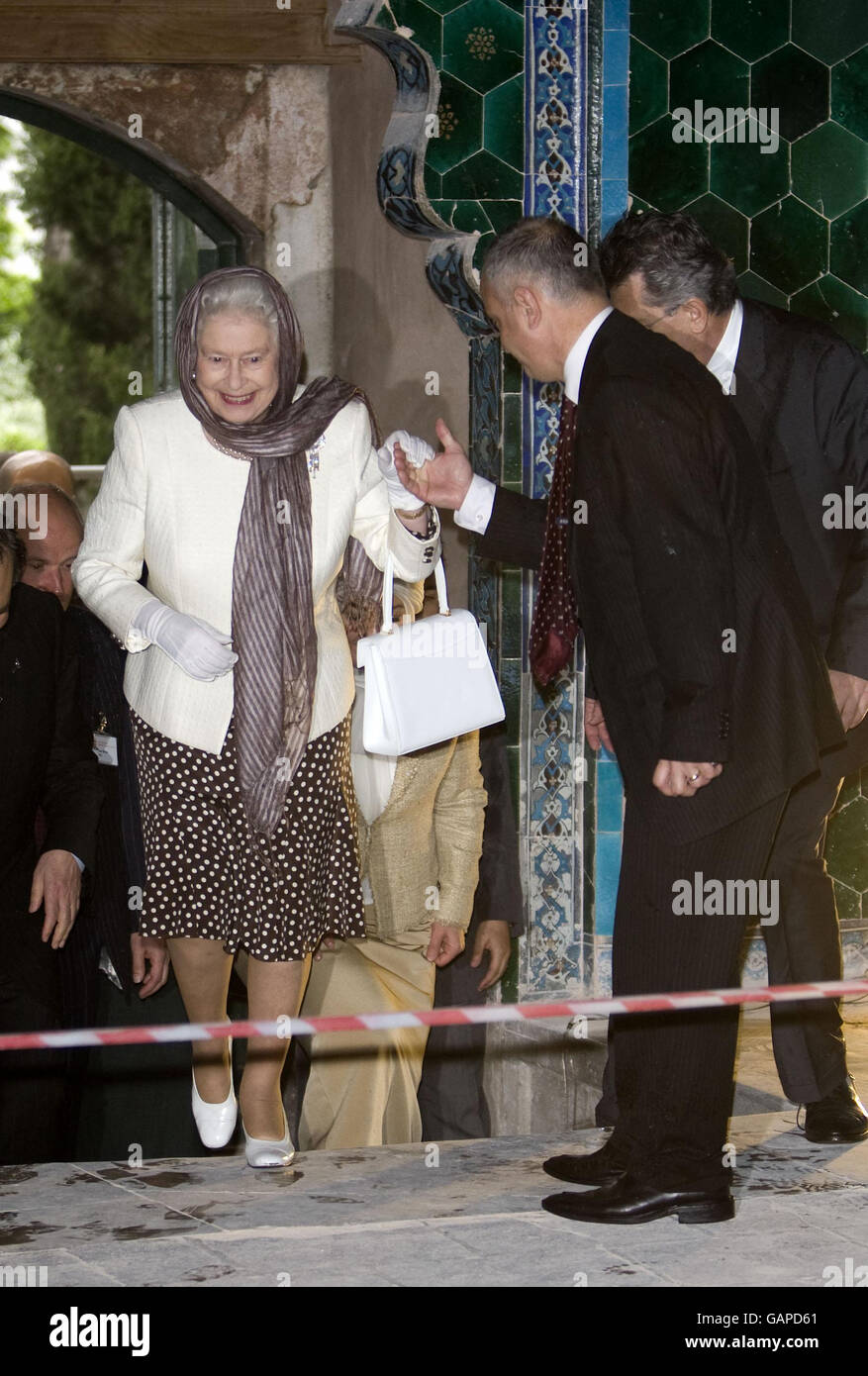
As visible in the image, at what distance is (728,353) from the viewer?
3.84 meters

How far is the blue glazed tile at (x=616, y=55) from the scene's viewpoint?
502cm

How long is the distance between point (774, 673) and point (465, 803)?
1447 mm

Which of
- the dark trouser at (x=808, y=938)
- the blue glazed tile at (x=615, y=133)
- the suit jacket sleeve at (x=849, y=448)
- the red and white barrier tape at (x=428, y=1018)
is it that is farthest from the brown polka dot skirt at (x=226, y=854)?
the blue glazed tile at (x=615, y=133)

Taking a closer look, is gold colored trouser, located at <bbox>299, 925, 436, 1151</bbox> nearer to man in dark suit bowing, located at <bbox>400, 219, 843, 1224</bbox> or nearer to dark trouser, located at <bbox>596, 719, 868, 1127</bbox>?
dark trouser, located at <bbox>596, 719, 868, 1127</bbox>

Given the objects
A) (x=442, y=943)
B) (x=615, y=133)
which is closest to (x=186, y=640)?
(x=442, y=943)

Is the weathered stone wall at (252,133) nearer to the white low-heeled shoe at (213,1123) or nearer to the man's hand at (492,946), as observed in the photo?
the man's hand at (492,946)

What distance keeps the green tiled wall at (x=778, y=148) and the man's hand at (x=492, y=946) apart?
74.3 inches

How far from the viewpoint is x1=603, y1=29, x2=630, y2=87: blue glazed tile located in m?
5.02

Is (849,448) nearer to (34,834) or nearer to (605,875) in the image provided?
(605,875)

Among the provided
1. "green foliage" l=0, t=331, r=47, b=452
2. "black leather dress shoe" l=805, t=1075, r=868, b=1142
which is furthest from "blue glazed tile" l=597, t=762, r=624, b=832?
"green foliage" l=0, t=331, r=47, b=452

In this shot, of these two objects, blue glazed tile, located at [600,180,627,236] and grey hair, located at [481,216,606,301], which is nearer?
grey hair, located at [481,216,606,301]

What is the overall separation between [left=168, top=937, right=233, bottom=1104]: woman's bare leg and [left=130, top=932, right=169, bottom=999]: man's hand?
566mm

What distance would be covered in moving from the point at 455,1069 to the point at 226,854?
157 centimetres

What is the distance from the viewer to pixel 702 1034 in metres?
3.19
